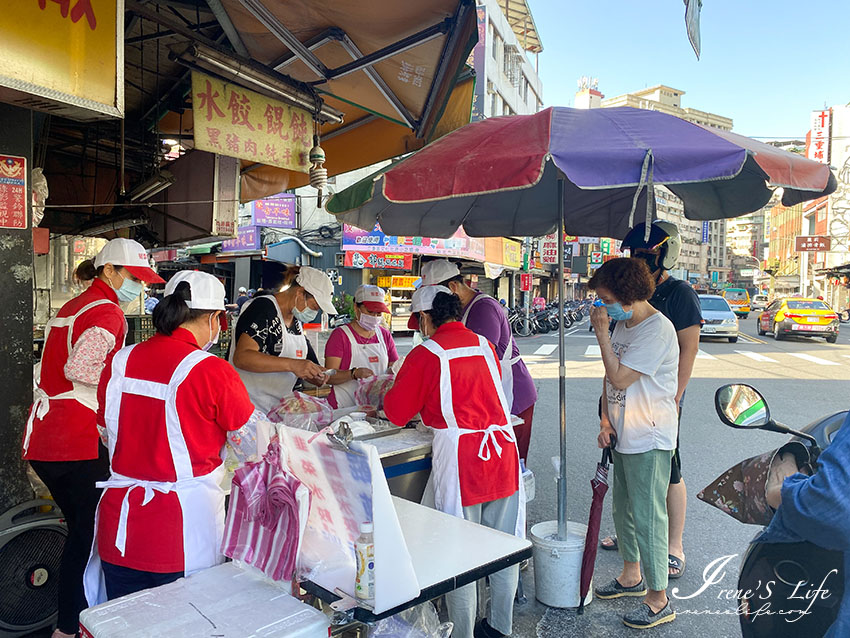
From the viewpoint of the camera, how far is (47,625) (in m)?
3.04

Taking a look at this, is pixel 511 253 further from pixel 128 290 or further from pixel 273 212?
pixel 128 290

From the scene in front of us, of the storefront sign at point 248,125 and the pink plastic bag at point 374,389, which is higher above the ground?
the storefront sign at point 248,125

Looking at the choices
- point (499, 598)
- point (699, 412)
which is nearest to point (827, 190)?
point (499, 598)

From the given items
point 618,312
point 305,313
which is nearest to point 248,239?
point 305,313

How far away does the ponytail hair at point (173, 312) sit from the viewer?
2162 mm

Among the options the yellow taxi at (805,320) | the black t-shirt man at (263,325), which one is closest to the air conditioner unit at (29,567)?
the black t-shirt man at (263,325)

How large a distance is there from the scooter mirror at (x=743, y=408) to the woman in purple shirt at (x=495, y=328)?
6.33 ft

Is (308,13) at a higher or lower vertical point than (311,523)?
higher

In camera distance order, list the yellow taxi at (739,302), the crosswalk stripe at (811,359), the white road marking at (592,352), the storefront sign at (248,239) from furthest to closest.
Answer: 1. the yellow taxi at (739,302)
2. the storefront sign at (248,239)
3. the white road marking at (592,352)
4. the crosswalk stripe at (811,359)

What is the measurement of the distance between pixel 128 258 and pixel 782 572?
10.6 feet

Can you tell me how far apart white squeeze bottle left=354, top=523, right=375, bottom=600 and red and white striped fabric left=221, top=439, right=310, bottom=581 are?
0.22 metres

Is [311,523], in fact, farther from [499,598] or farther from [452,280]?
[452,280]

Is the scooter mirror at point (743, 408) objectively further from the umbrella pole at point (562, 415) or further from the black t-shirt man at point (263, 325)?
the black t-shirt man at point (263, 325)

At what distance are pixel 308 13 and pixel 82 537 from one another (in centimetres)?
309
